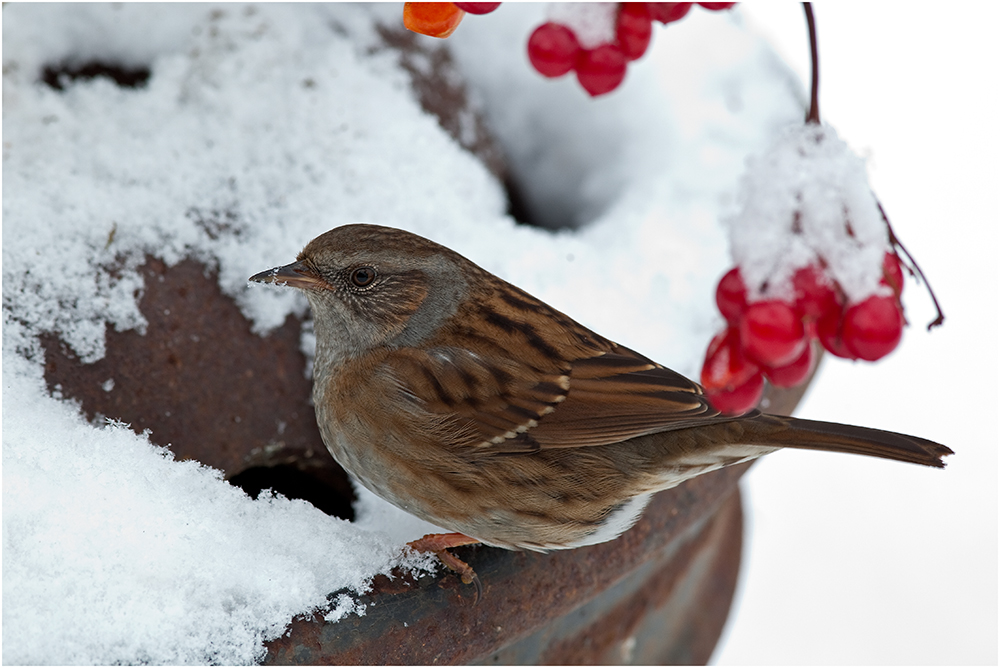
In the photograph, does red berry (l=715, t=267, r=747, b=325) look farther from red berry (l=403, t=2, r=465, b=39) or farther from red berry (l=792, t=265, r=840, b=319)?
red berry (l=403, t=2, r=465, b=39)

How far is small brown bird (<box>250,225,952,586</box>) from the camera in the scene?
2.12 meters

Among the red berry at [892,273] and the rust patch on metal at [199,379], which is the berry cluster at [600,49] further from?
the rust patch on metal at [199,379]

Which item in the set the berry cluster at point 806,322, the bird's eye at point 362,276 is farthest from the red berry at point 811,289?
the bird's eye at point 362,276

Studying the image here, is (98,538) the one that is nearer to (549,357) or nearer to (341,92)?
(549,357)

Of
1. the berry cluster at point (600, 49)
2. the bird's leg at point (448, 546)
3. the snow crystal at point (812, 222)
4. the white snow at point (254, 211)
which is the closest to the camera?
the white snow at point (254, 211)

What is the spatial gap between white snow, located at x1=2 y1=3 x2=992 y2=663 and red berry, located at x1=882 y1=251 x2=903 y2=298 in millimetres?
712

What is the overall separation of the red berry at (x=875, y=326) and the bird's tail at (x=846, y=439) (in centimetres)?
28

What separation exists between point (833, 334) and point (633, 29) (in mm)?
878

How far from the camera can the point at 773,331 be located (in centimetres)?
182

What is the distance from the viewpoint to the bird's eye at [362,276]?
7.55 feet

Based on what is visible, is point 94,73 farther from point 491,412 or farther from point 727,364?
point 727,364

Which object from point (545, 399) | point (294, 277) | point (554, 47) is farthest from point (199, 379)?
point (554, 47)

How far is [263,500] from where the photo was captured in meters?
2.01

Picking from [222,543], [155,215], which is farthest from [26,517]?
[155,215]
